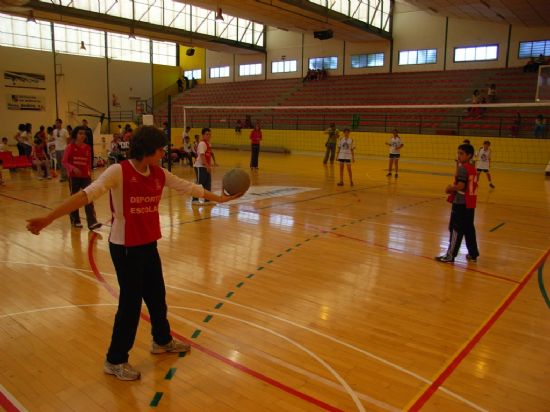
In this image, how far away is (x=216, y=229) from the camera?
8.06 m

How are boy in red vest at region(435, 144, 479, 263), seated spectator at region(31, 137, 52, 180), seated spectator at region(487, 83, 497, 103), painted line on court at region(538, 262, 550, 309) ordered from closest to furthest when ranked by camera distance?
1. painted line on court at region(538, 262, 550, 309)
2. boy in red vest at region(435, 144, 479, 263)
3. seated spectator at region(31, 137, 52, 180)
4. seated spectator at region(487, 83, 497, 103)

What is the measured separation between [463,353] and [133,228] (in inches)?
111

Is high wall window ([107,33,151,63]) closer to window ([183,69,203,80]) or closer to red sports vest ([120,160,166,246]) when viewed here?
window ([183,69,203,80])

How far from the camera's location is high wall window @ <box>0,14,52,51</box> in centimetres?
2769

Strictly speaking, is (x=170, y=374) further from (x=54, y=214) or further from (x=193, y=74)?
(x=193, y=74)

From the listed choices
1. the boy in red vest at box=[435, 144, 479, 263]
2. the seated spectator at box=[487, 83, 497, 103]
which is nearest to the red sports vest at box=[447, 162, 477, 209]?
the boy in red vest at box=[435, 144, 479, 263]

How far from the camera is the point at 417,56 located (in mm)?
27859

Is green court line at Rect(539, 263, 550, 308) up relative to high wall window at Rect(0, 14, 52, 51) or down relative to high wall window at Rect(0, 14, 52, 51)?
down

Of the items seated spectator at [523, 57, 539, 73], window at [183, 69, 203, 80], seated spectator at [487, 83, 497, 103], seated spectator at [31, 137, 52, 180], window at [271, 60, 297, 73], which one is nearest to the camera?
seated spectator at [31, 137, 52, 180]

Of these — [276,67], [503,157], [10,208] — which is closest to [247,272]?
[10,208]

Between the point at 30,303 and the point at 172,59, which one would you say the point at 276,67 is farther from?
the point at 30,303

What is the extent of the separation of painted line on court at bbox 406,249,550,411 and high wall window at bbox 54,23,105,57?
30.5 metres

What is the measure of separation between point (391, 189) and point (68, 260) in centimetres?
963

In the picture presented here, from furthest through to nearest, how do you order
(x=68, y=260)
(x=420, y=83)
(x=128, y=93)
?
(x=128, y=93) < (x=420, y=83) < (x=68, y=260)
